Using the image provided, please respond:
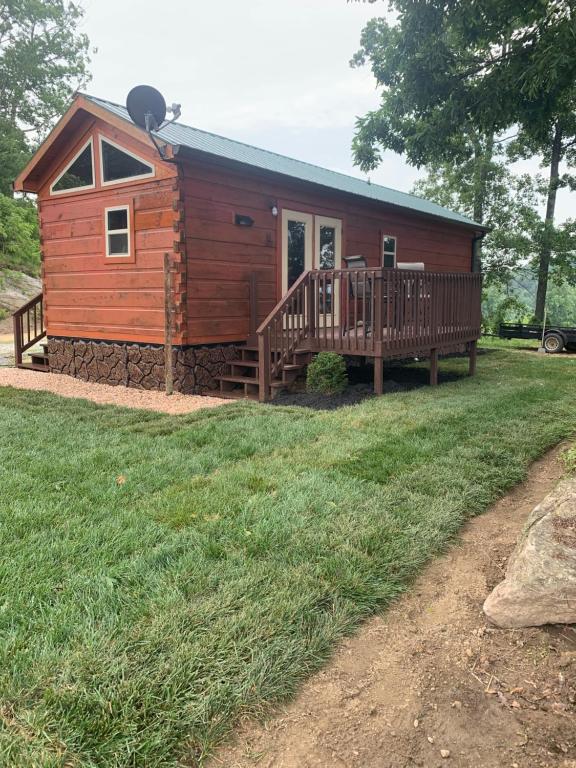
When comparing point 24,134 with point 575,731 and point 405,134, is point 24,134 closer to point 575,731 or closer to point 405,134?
point 405,134

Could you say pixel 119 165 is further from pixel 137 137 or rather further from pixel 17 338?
pixel 17 338

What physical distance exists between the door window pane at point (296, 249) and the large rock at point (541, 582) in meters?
7.42

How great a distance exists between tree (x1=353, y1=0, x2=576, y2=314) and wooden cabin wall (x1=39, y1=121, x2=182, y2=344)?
12.0ft

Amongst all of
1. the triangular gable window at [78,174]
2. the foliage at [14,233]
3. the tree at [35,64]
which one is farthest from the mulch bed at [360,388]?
the tree at [35,64]

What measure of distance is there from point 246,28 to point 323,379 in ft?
48.1

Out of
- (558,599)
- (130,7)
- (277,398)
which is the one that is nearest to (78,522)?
(558,599)

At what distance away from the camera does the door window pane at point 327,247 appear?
10195 millimetres

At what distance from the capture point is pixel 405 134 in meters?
9.38

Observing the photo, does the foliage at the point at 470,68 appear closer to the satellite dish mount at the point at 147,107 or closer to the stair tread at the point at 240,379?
the satellite dish mount at the point at 147,107

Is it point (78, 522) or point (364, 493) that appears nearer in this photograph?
point (78, 522)

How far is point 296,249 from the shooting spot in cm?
961

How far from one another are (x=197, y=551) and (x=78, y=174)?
8.26 m

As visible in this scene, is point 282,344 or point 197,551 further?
point 282,344

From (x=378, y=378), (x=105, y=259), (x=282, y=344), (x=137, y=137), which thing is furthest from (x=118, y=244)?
(x=378, y=378)
